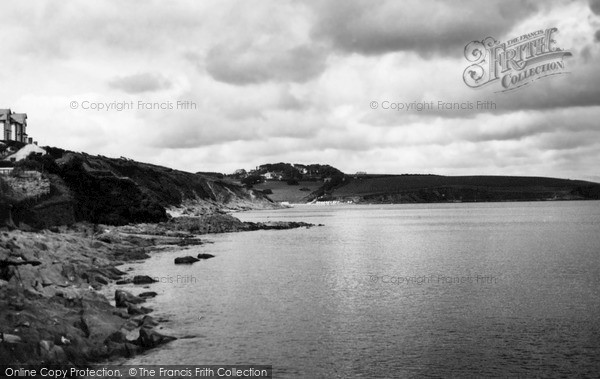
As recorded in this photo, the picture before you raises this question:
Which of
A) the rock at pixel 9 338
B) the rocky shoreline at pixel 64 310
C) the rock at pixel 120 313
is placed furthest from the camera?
the rock at pixel 120 313

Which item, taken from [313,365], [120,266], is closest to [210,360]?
[313,365]

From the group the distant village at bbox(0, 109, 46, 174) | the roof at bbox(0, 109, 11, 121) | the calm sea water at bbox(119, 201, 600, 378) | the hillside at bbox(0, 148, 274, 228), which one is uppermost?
the roof at bbox(0, 109, 11, 121)

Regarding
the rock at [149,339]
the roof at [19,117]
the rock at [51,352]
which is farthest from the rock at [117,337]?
the roof at [19,117]

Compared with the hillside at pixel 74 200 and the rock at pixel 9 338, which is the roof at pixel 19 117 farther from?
the rock at pixel 9 338

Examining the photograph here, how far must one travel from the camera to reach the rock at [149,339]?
2098cm

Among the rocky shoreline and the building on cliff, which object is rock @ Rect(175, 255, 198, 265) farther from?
the building on cliff

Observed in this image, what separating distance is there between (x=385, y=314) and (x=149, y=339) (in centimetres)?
1224

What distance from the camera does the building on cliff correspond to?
111938 millimetres

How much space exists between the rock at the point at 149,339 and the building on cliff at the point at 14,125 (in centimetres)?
10621

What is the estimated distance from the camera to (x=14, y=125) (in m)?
A: 117

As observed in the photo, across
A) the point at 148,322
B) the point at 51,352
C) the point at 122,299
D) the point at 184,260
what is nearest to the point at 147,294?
the point at 122,299

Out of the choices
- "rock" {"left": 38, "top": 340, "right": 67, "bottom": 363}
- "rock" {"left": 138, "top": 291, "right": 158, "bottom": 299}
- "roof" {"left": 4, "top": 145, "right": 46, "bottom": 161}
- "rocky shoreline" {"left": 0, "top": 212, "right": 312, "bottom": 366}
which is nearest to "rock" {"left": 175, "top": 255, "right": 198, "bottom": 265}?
"rocky shoreline" {"left": 0, "top": 212, "right": 312, "bottom": 366}

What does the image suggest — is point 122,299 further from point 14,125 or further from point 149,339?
point 14,125

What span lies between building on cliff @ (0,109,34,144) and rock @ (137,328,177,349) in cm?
10621
